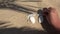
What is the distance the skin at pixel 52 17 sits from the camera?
1.23 metres

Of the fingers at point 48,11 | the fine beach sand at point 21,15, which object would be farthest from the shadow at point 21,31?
the fingers at point 48,11

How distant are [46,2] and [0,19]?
1.44 feet

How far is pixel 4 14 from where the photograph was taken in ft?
4.27

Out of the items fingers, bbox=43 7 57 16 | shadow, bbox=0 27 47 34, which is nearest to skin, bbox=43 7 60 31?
fingers, bbox=43 7 57 16

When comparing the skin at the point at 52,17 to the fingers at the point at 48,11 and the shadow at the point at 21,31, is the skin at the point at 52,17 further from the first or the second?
the shadow at the point at 21,31

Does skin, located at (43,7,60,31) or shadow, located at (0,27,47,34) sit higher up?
skin, located at (43,7,60,31)

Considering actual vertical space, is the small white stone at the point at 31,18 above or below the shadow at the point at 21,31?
above

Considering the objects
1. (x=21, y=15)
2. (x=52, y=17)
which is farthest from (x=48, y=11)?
(x=21, y=15)

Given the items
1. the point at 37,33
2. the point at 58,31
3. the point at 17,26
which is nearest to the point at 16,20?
the point at 17,26

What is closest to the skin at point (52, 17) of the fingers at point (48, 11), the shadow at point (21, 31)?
the fingers at point (48, 11)

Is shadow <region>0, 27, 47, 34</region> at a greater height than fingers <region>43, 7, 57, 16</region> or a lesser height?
lesser

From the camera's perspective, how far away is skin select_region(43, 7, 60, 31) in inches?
48.5

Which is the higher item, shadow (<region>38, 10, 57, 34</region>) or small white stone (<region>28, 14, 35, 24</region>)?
small white stone (<region>28, 14, 35, 24</region>)

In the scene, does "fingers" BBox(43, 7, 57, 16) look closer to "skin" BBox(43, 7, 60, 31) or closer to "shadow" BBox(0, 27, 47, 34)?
"skin" BBox(43, 7, 60, 31)
